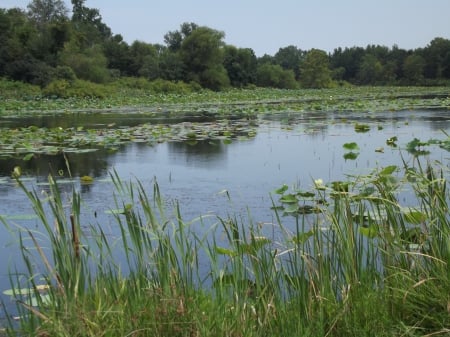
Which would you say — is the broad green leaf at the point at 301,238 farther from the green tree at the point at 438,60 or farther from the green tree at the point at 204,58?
the green tree at the point at 438,60

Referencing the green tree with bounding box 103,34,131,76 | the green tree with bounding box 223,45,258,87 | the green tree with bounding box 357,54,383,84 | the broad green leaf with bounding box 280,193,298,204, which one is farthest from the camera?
the green tree with bounding box 357,54,383,84

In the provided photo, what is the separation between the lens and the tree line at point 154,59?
38469 mm

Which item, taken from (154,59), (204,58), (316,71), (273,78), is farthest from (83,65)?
(316,71)

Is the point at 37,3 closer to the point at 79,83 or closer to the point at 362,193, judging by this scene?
the point at 79,83

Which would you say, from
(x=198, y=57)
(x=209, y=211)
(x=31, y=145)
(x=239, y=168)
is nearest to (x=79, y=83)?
(x=198, y=57)

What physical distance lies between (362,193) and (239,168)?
2816 mm

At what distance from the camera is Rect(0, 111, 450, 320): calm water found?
4.94 meters

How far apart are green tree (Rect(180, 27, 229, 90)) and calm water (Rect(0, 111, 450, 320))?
37618 millimetres

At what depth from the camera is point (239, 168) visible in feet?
23.8

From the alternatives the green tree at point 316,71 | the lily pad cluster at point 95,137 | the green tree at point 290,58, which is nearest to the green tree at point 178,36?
the green tree at point 316,71

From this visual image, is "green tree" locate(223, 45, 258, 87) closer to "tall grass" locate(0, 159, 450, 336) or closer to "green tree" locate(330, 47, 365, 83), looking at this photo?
"green tree" locate(330, 47, 365, 83)

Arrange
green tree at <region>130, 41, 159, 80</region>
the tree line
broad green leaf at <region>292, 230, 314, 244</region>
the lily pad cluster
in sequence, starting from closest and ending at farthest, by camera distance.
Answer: broad green leaf at <region>292, 230, 314, 244</region>
the lily pad cluster
the tree line
green tree at <region>130, 41, 159, 80</region>

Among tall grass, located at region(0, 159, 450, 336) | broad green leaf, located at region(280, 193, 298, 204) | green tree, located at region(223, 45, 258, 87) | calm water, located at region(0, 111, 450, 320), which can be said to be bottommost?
calm water, located at region(0, 111, 450, 320)

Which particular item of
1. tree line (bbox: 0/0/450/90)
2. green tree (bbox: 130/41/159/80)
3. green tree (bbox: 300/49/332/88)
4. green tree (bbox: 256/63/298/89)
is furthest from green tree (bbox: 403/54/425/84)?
green tree (bbox: 130/41/159/80)
